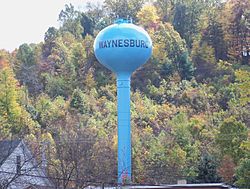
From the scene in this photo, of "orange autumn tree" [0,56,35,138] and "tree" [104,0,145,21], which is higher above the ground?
"tree" [104,0,145,21]

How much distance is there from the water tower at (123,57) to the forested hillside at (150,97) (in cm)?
165

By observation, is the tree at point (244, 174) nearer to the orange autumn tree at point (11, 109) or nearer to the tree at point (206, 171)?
the tree at point (206, 171)

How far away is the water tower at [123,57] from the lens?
29688 mm

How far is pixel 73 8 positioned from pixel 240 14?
2323 centimetres

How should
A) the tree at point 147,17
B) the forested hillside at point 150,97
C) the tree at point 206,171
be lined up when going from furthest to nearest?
the tree at point 147,17 < the forested hillside at point 150,97 < the tree at point 206,171

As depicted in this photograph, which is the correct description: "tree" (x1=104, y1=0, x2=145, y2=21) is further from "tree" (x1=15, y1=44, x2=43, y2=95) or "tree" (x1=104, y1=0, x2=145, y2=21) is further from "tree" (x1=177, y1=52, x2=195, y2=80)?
"tree" (x1=177, y1=52, x2=195, y2=80)


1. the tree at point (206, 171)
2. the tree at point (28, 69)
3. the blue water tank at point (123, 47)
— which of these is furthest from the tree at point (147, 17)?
the tree at point (206, 171)

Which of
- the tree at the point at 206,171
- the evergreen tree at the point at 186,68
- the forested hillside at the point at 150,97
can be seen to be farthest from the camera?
the evergreen tree at the point at 186,68

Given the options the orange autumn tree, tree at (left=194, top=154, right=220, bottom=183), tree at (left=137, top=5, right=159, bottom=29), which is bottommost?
tree at (left=194, top=154, right=220, bottom=183)

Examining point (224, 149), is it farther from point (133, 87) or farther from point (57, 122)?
point (133, 87)

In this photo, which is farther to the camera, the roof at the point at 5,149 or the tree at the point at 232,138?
the tree at the point at 232,138

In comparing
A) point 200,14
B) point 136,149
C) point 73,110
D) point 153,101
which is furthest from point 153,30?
point 136,149

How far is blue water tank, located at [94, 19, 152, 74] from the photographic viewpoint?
29.7 meters

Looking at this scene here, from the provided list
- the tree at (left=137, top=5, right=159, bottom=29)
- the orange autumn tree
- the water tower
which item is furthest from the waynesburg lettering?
the tree at (left=137, top=5, right=159, bottom=29)
